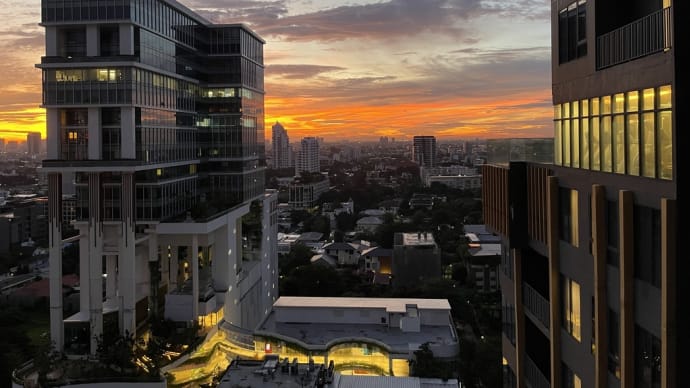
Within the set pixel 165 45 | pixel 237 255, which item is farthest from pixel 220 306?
pixel 165 45

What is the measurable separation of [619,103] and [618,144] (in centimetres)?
72

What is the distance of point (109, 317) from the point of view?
34.6m

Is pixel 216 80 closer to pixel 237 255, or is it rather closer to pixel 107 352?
pixel 237 255

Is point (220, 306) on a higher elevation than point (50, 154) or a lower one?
lower

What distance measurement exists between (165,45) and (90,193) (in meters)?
10.0

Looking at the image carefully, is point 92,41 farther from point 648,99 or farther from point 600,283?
point 648,99

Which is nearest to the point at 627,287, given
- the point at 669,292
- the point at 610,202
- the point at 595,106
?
the point at 669,292

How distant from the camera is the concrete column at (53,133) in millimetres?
33594

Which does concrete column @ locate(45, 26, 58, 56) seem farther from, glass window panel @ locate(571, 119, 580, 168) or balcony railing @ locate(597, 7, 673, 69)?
balcony railing @ locate(597, 7, 673, 69)

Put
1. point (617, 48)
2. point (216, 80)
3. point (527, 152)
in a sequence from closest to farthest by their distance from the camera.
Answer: point (617, 48) → point (527, 152) → point (216, 80)

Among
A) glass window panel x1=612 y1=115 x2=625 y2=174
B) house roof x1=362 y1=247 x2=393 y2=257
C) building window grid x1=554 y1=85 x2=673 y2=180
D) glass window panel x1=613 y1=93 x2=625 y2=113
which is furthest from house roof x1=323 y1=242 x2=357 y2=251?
glass window panel x1=613 y1=93 x2=625 y2=113

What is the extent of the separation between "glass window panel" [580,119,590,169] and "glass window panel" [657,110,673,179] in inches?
122

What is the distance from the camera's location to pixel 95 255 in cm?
3375

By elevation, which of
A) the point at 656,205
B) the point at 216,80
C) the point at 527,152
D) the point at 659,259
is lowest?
the point at 659,259
